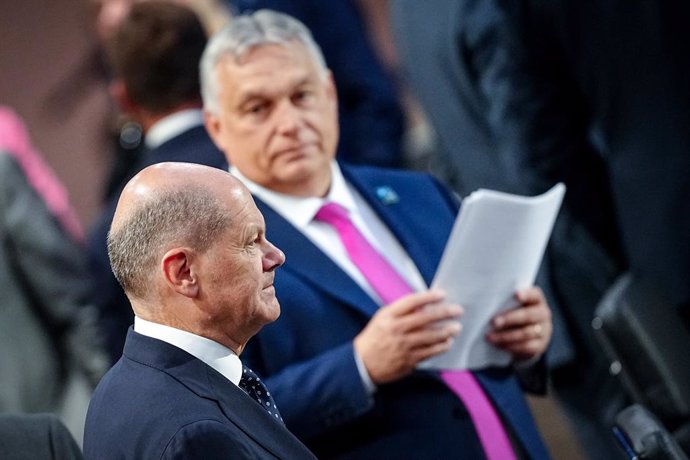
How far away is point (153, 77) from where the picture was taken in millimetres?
3672

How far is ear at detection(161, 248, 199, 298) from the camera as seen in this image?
1.92 metres

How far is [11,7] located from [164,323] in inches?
194

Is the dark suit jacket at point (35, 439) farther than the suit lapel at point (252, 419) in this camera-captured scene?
Yes

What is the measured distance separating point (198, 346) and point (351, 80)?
2.58 m

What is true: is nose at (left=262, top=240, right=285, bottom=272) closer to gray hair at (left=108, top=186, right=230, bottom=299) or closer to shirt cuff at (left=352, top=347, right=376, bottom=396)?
gray hair at (left=108, top=186, right=230, bottom=299)

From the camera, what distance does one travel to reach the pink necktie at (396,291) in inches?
108

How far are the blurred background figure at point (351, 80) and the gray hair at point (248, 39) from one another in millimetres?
1584

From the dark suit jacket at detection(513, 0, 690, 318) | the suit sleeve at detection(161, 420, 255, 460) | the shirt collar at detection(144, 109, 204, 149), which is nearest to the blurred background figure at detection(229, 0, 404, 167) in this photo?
the dark suit jacket at detection(513, 0, 690, 318)

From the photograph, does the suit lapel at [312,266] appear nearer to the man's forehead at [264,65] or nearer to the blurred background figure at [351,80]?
the man's forehead at [264,65]

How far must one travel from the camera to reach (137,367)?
78.3 inches

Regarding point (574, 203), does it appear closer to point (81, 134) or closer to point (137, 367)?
point (137, 367)

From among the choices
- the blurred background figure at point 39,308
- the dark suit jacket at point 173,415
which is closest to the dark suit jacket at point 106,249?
the blurred background figure at point 39,308

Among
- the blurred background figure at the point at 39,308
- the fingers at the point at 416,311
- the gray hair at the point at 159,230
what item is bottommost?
the blurred background figure at the point at 39,308

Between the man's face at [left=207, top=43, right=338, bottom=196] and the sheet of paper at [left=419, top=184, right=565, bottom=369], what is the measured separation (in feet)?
1.07
